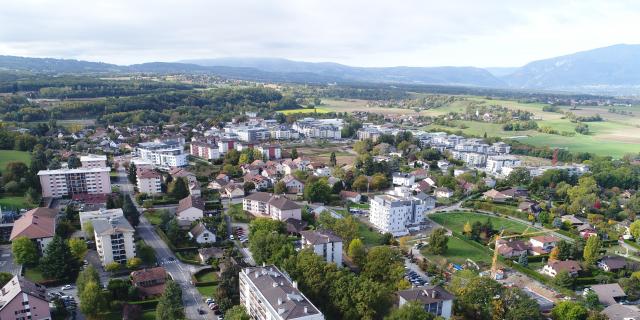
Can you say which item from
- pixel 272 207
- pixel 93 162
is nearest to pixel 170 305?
pixel 272 207

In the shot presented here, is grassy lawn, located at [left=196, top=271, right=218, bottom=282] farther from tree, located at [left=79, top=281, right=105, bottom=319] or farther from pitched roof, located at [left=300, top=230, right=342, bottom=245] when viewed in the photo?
pitched roof, located at [left=300, top=230, right=342, bottom=245]

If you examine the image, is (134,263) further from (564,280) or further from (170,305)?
(564,280)

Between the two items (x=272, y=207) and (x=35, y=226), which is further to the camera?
(x=272, y=207)

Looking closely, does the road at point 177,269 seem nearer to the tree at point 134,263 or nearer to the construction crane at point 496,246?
the tree at point 134,263

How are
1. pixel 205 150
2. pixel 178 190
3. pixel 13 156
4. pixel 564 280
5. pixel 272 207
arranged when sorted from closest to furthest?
1. pixel 564 280
2. pixel 272 207
3. pixel 178 190
4. pixel 13 156
5. pixel 205 150

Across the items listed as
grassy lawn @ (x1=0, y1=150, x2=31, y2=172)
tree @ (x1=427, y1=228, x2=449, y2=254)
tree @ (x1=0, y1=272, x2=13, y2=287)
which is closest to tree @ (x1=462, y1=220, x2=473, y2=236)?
tree @ (x1=427, y1=228, x2=449, y2=254)

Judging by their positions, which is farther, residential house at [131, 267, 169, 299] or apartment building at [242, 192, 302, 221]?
apartment building at [242, 192, 302, 221]
